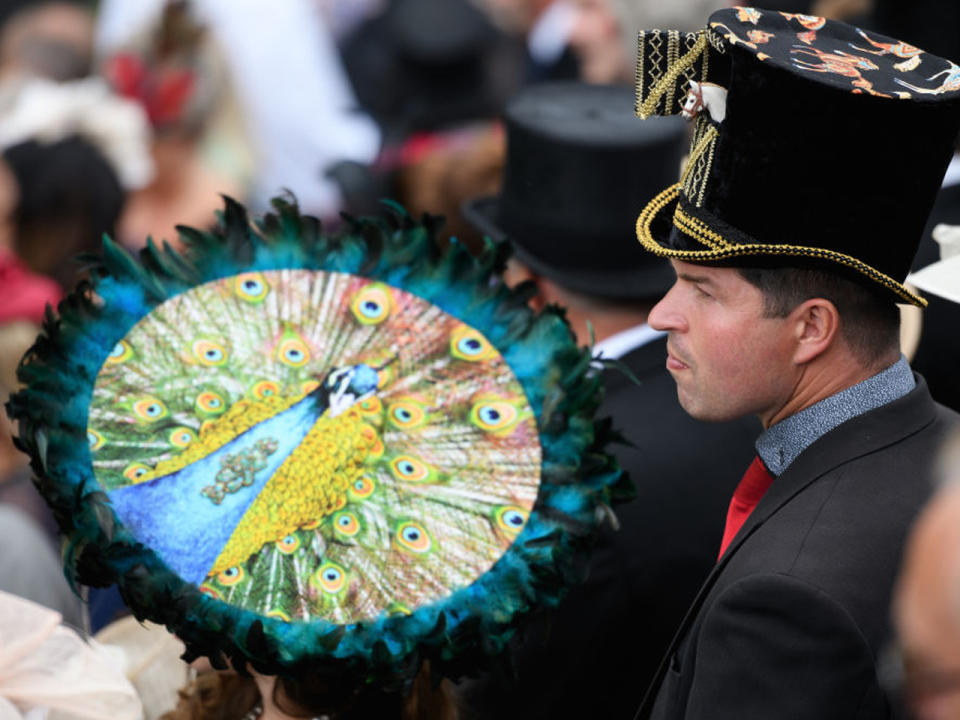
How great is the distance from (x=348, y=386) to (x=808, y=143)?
875mm

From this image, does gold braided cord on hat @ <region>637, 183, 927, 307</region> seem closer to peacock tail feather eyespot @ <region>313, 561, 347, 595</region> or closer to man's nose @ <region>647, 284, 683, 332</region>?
man's nose @ <region>647, 284, 683, 332</region>

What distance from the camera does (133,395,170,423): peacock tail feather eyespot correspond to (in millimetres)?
1839

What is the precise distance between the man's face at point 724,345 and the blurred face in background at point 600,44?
3.86m

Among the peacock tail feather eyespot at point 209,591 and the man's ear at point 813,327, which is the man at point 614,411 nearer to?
the man's ear at point 813,327

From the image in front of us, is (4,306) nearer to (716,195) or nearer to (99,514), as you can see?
(99,514)

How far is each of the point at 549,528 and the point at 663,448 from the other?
668 millimetres

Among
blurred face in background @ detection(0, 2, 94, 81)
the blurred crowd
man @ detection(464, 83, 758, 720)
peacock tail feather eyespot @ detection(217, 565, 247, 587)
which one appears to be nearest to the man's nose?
man @ detection(464, 83, 758, 720)

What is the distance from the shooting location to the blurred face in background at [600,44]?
5.54 m

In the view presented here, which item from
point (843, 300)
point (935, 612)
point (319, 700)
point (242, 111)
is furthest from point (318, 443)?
point (242, 111)

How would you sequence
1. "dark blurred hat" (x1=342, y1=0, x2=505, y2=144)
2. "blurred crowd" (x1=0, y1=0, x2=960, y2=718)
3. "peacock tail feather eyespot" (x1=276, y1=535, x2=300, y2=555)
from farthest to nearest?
"dark blurred hat" (x1=342, y1=0, x2=505, y2=144) → "blurred crowd" (x1=0, y1=0, x2=960, y2=718) → "peacock tail feather eyespot" (x1=276, y1=535, x2=300, y2=555)

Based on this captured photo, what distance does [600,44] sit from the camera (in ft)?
18.8

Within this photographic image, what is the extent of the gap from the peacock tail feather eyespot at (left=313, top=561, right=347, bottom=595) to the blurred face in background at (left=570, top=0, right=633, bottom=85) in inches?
166

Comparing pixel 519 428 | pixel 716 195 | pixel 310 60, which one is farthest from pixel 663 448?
pixel 310 60

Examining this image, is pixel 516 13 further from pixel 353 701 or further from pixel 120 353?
pixel 353 701
